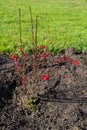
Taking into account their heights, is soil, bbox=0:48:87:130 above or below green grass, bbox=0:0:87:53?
below

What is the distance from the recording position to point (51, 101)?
4.57 metres

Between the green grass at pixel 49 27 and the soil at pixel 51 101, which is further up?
the green grass at pixel 49 27

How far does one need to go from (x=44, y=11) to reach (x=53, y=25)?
266 centimetres

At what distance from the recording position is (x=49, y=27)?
30.2ft

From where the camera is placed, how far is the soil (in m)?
4.12

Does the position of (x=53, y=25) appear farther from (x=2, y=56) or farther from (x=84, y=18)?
(x=2, y=56)

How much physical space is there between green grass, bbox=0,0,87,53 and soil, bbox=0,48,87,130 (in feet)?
2.48

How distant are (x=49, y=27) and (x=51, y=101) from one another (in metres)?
4.91

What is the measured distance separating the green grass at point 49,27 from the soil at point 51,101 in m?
0.76

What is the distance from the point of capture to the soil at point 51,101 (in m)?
4.12

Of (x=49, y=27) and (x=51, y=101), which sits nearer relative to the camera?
(x=51, y=101)

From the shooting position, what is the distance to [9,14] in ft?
36.2

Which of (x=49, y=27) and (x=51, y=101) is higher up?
(x=49, y=27)

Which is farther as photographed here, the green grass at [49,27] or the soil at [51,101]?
the green grass at [49,27]
